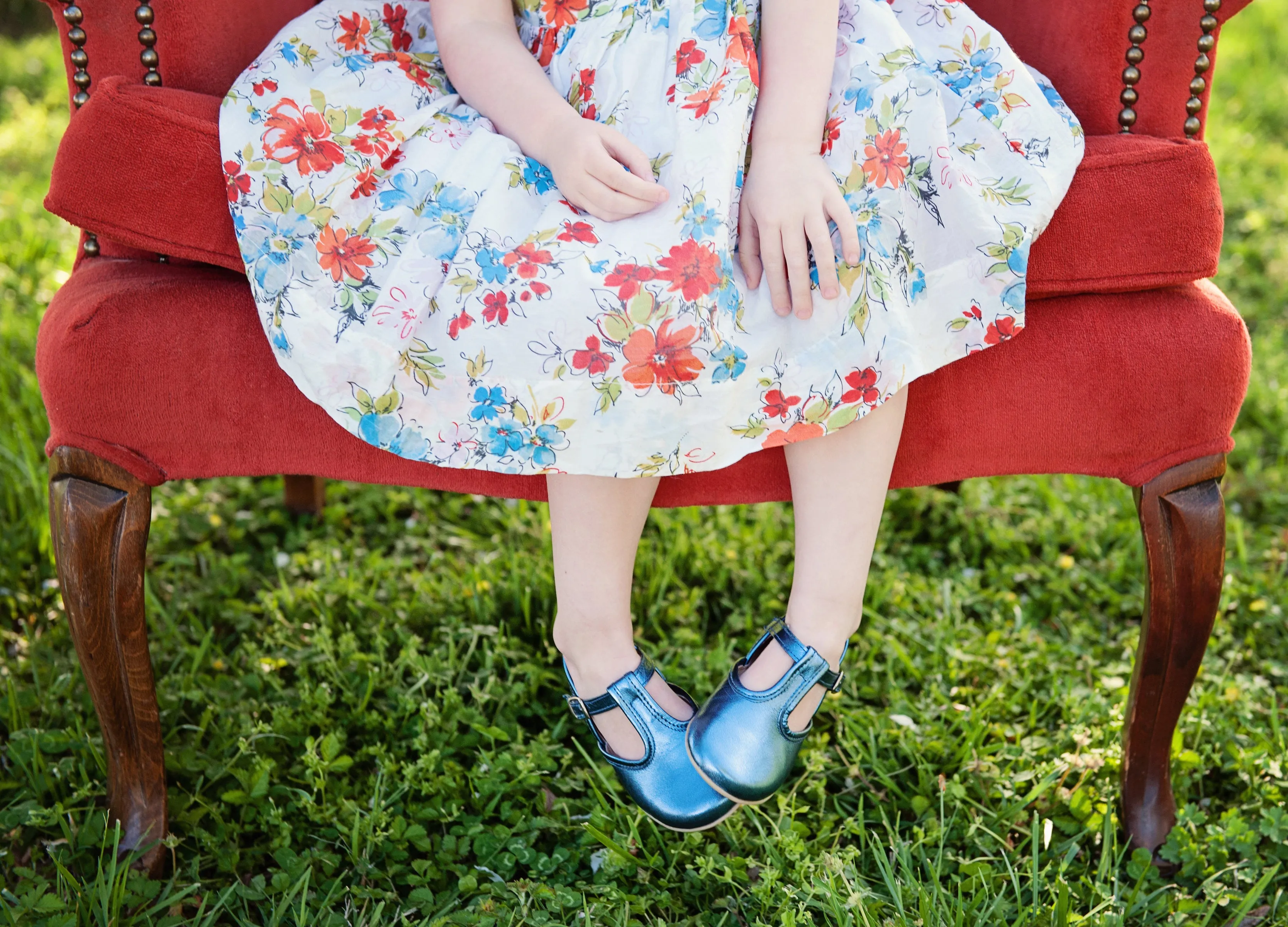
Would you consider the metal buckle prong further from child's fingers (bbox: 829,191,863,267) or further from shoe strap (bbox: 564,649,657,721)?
child's fingers (bbox: 829,191,863,267)

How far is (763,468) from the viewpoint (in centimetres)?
114

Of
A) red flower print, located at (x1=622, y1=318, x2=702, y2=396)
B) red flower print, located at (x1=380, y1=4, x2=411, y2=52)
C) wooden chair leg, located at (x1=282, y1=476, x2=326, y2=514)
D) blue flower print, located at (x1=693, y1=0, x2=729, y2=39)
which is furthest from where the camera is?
wooden chair leg, located at (x1=282, y1=476, x2=326, y2=514)

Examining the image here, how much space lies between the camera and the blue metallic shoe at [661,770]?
104 cm

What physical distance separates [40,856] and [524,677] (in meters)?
0.59

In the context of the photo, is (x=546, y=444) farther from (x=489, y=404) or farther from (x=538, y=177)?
(x=538, y=177)

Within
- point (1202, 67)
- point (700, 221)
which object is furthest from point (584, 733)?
point (1202, 67)

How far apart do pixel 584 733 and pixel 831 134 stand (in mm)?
787

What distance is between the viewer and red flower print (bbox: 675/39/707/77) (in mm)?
1025

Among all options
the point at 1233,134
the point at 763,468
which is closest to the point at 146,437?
the point at 763,468

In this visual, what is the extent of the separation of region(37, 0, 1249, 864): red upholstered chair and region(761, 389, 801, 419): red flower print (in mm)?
144

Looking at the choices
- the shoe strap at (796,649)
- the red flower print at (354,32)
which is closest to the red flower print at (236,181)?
the red flower print at (354,32)

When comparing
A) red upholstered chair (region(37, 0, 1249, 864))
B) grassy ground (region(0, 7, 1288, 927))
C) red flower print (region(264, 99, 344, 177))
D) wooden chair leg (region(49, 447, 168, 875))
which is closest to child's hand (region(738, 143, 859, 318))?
red upholstered chair (region(37, 0, 1249, 864))

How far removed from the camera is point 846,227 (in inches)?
37.9

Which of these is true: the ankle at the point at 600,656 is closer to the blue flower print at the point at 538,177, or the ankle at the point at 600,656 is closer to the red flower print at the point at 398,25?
the blue flower print at the point at 538,177
